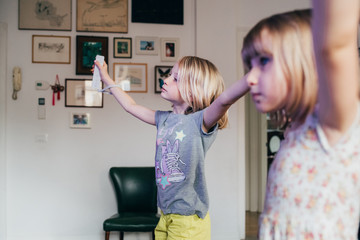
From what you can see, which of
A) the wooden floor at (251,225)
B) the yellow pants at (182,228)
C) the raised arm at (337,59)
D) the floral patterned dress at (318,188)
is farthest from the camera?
the wooden floor at (251,225)

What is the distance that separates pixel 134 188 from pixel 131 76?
3.90 feet

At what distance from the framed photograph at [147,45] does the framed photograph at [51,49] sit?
2.40ft

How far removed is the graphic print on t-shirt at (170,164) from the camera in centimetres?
159

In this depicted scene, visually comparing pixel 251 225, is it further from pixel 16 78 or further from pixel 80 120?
pixel 16 78

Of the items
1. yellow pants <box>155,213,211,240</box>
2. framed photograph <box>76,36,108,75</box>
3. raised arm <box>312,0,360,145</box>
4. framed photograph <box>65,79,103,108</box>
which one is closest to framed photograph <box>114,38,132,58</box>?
framed photograph <box>76,36,108,75</box>

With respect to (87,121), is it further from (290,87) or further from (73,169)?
(290,87)

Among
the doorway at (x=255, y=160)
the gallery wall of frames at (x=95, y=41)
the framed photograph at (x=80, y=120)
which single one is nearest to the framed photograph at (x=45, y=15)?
the gallery wall of frames at (x=95, y=41)

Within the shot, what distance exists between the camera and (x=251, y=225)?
4.63 metres

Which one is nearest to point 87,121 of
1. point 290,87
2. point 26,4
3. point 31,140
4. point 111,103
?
point 111,103

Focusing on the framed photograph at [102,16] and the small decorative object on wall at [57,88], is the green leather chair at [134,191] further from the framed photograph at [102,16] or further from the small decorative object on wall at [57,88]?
the framed photograph at [102,16]

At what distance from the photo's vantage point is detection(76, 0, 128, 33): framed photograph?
3816 millimetres

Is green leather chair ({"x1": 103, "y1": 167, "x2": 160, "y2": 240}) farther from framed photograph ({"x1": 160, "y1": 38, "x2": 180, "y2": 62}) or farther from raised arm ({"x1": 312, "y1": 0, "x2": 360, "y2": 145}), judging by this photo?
raised arm ({"x1": 312, "y1": 0, "x2": 360, "y2": 145})

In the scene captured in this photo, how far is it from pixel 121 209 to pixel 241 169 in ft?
4.66

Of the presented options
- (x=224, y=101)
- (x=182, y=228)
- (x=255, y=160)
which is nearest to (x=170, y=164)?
(x=182, y=228)
